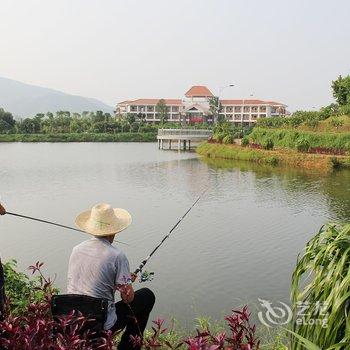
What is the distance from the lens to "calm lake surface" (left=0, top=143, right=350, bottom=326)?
808cm

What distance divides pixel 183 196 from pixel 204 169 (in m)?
10.6

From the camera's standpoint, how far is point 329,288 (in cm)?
291

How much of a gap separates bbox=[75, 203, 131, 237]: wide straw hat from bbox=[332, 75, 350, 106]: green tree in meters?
36.8

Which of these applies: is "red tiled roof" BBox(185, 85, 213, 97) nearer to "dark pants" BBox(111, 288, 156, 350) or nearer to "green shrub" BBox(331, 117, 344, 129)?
"green shrub" BBox(331, 117, 344, 129)

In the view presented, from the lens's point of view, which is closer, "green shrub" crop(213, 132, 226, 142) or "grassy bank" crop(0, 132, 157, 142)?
"green shrub" crop(213, 132, 226, 142)

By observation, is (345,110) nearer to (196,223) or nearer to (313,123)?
(313,123)

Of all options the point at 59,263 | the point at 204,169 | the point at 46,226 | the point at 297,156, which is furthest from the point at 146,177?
the point at 59,263

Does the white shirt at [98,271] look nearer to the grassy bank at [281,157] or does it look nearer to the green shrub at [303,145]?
the grassy bank at [281,157]

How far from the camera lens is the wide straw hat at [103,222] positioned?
11.8 feet

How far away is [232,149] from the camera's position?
3672 centimetres

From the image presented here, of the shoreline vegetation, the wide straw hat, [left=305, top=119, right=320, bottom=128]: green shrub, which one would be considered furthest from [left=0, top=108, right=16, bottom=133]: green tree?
the shoreline vegetation

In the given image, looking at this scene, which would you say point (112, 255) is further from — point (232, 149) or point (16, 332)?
point (232, 149)

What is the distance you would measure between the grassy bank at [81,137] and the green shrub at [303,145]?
42.0 m

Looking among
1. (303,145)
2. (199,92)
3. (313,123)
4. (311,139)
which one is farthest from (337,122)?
(199,92)
